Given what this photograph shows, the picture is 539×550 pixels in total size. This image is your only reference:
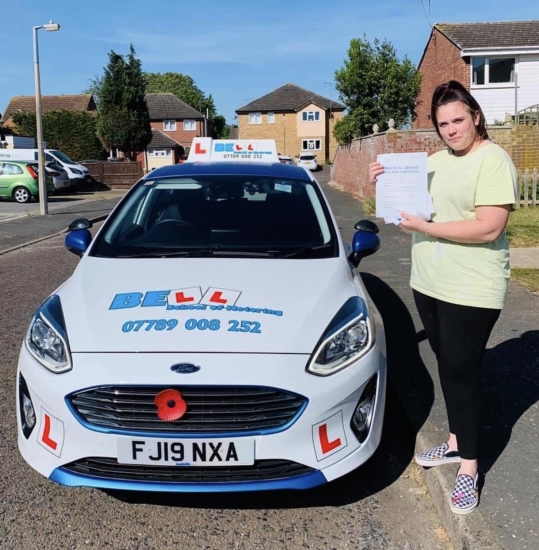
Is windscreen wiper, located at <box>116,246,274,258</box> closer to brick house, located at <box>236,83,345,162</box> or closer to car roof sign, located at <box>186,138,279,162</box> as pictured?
car roof sign, located at <box>186,138,279,162</box>

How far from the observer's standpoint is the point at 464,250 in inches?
111

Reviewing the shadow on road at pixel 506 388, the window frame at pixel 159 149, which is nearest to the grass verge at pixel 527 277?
the shadow on road at pixel 506 388

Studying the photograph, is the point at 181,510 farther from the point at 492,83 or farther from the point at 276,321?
the point at 492,83

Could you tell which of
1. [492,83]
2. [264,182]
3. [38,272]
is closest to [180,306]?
[264,182]

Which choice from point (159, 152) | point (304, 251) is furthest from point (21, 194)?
point (159, 152)

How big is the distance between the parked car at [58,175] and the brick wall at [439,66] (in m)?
15.6

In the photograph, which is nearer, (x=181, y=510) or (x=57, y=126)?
(x=181, y=510)

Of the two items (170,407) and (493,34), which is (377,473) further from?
(493,34)

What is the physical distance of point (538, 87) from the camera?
29.8 metres

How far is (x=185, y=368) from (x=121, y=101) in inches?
1443

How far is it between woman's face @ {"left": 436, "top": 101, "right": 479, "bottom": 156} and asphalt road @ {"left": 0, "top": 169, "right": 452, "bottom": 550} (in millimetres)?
1754

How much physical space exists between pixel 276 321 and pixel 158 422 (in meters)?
0.70

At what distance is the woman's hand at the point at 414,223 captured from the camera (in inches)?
112

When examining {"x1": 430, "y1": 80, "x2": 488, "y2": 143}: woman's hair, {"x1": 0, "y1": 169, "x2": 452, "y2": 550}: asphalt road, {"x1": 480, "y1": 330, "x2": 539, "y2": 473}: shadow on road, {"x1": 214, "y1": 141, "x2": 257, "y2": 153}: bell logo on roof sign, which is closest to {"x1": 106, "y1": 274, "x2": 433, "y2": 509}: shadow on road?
{"x1": 0, "y1": 169, "x2": 452, "y2": 550}: asphalt road
